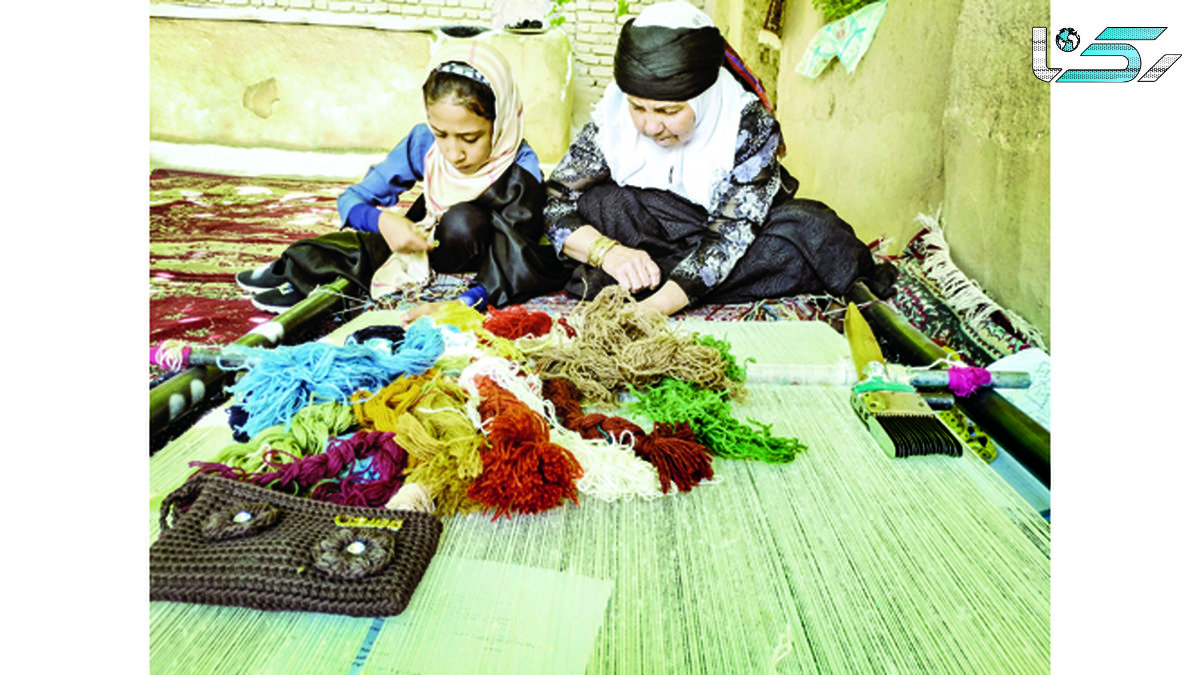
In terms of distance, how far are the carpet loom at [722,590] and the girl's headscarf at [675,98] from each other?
1425mm

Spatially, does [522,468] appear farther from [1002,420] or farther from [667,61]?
[667,61]

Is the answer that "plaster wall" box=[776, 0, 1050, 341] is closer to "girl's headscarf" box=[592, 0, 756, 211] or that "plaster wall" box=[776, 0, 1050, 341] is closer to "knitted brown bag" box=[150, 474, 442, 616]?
"girl's headscarf" box=[592, 0, 756, 211]

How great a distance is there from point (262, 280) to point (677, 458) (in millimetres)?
2111

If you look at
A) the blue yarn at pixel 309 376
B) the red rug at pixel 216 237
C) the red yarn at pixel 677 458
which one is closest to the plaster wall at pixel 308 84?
the red rug at pixel 216 237

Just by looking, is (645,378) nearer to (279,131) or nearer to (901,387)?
(901,387)

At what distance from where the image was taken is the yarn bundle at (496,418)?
115 cm

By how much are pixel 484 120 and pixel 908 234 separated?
1.99 metres

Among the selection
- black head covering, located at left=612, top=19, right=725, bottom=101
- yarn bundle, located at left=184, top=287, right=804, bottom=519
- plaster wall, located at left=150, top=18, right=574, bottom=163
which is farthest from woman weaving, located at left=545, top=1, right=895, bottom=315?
plaster wall, located at left=150, top=18, right=574, bottom=163

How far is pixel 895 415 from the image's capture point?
1.42 meters

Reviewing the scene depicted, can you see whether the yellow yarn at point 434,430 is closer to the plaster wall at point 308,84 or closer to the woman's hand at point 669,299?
the woman's hand at point 669,299

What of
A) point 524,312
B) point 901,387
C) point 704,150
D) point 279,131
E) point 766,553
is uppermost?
point 279,131

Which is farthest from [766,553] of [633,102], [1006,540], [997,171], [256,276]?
[256,276]

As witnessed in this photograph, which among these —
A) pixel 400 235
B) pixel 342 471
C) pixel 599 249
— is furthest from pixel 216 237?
pixel 342 471
